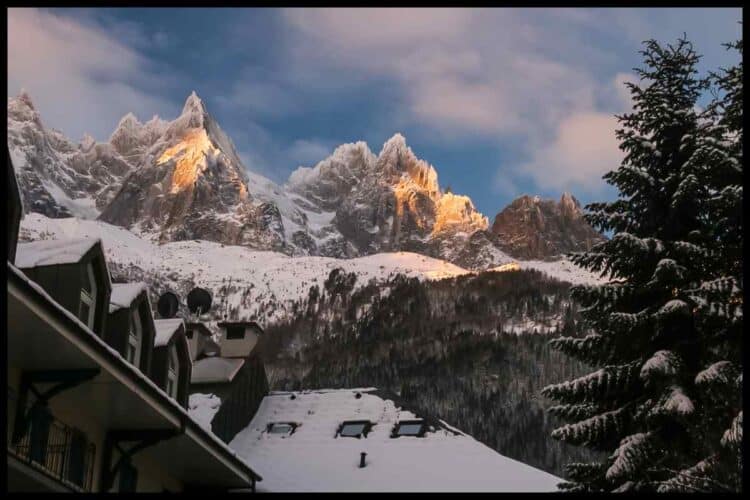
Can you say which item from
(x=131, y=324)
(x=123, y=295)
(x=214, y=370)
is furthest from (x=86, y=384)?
(x=214, y=370)

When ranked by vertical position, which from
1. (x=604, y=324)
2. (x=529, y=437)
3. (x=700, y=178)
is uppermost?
(x=700, y=178)

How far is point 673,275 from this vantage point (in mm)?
20922

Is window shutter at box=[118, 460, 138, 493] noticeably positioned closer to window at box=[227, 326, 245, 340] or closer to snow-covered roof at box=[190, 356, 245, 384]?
snow-covered roof at box=[190, 356, 245, 384]

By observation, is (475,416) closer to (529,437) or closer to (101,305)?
(529,437)

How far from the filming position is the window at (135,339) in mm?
21578

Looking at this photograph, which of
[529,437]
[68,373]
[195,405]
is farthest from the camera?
[529,437]

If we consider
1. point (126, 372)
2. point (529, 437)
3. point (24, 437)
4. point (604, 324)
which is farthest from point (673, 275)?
point (529, 437)

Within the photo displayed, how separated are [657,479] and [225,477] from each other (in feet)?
33.3

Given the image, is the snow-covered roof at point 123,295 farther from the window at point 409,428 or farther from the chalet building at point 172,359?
the window at point 409,428

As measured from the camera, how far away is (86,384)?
1809 centimetres

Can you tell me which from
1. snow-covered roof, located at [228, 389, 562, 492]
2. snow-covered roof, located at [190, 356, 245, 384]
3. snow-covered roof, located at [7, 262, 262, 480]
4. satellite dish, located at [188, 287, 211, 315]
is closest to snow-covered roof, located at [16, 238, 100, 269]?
snow-covered roof, located at [7, 262, 262, 480]

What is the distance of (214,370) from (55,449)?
66.1 feet

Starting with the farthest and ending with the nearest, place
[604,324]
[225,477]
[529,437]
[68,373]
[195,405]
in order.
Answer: [529,437] < [195,405] < [225,477] < [604,324] < [68,373]

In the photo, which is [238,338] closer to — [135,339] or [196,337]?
[196,337]
